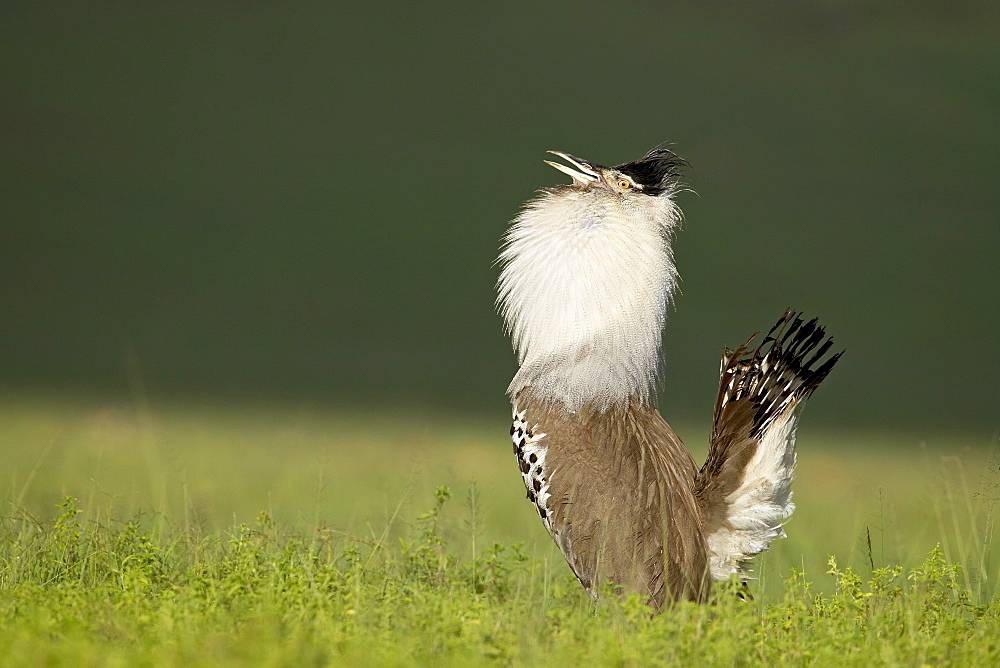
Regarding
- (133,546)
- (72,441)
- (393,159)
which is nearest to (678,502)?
(133,546)

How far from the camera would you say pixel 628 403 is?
3984mm

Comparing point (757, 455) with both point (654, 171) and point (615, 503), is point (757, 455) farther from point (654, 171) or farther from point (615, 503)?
point (654, 171)

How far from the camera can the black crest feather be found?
417 cm

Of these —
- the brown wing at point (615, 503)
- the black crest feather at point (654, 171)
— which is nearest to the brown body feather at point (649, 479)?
the brown wing at point (615, 503)

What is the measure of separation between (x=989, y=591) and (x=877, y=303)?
18.3 metres

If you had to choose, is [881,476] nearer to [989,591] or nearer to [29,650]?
[989,591]

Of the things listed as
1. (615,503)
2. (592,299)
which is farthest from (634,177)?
(615,503)

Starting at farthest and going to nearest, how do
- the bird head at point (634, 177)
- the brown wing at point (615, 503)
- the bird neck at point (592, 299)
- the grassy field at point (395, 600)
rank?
the bird head at point (634, 177) < the bird neck at point (592, 299) < the brown wing at point (615, 503) < the grassy field at point (395, 600)

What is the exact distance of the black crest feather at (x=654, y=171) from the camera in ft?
13.7

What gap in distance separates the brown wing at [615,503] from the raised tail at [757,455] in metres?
0.09

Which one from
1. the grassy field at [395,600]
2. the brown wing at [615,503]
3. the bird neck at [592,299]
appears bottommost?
the grassy field at [395,600]

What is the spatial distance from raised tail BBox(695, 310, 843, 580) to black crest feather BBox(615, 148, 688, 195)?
0.73m

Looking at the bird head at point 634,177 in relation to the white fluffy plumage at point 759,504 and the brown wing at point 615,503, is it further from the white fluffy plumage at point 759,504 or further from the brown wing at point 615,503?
the white fluffy plumage at point 759,504

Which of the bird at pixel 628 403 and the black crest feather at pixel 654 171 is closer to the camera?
the bird at pixel 628 403
